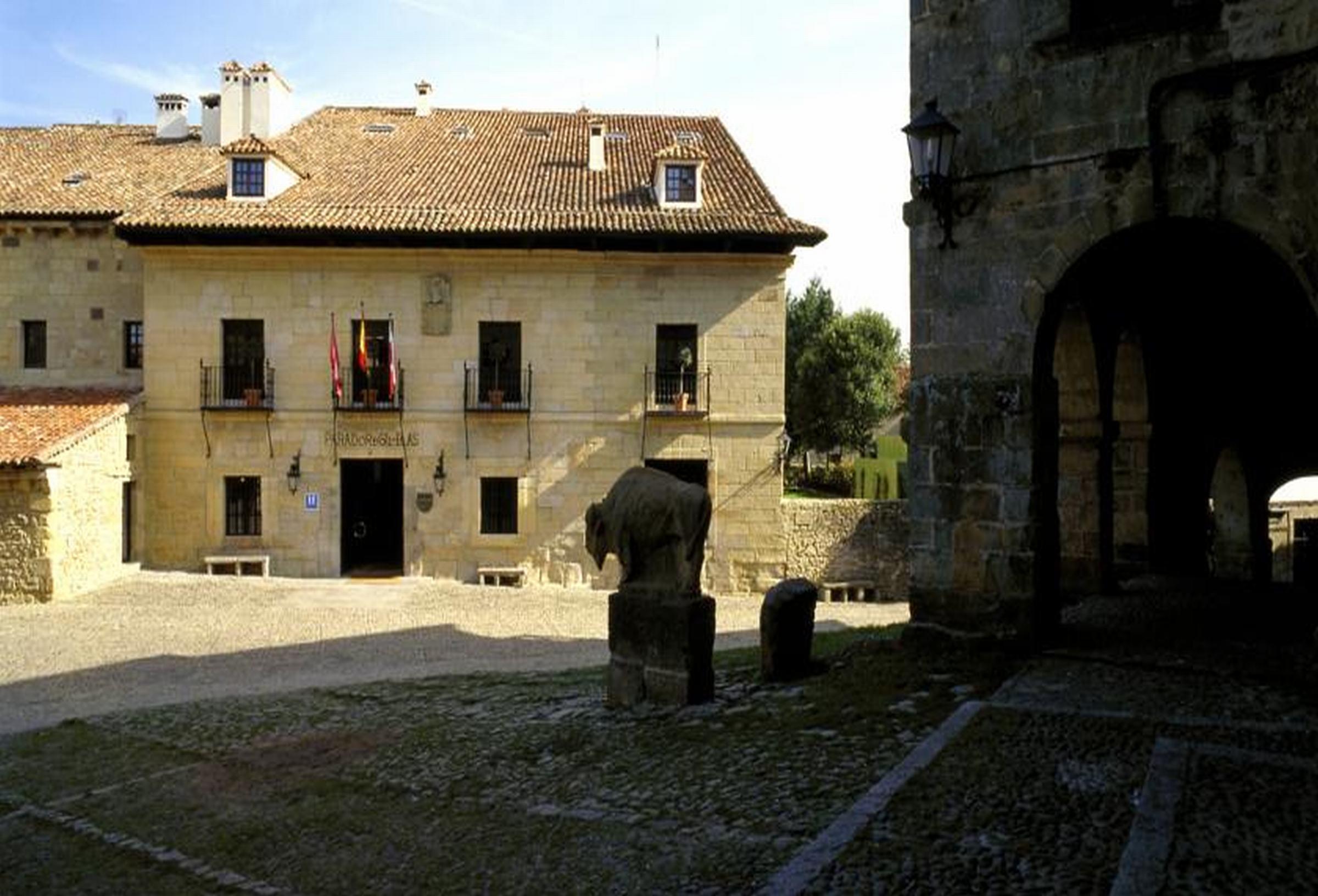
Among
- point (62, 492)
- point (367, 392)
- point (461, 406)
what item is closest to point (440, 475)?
point (461, 406)

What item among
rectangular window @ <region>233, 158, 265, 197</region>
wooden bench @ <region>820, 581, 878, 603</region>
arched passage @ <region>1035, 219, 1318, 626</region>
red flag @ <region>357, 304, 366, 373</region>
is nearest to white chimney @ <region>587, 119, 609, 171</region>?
red flag @ <region>357, 304, 366, 373</region>

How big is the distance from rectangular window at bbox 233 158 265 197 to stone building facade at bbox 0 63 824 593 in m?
0.05

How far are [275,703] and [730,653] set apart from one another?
4.54m

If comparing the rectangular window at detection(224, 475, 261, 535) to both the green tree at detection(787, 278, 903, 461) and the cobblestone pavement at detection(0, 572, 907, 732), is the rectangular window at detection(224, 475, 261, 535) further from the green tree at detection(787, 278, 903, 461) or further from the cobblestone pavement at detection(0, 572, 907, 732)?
the green tree at detection(787, 278, 903, 461)

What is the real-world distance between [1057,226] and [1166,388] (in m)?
6.88

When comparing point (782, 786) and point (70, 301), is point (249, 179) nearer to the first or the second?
point (70, 301)

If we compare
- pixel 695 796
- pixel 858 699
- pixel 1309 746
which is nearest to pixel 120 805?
pixel 695 796

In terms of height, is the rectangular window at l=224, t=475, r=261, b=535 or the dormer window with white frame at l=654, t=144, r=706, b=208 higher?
the dormer window with white frame at l=654, t=144, r=706, b=208

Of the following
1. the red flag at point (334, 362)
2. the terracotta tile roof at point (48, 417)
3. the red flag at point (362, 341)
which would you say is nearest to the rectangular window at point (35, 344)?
the terracotta tile roof at point (48, 417)

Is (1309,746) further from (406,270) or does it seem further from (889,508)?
(406,270)

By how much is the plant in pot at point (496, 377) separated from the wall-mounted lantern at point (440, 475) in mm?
1481

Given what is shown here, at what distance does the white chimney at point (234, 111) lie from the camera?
883 inches

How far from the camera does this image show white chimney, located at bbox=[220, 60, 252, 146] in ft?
73.6

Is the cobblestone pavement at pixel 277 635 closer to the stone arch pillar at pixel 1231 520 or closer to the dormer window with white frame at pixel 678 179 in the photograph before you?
the stone arch pillar at pixel 1231 520
